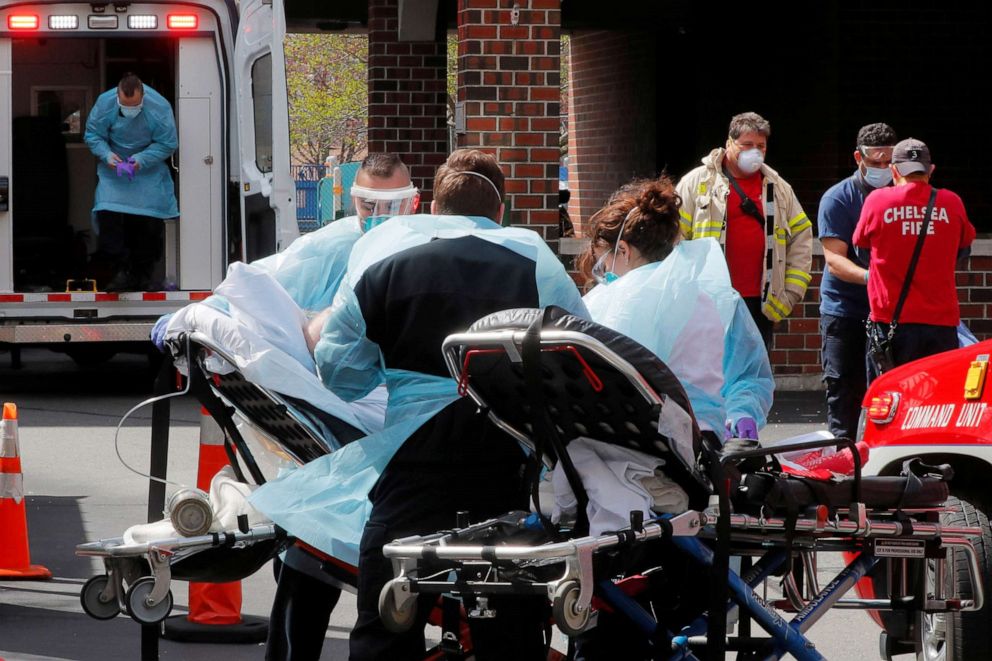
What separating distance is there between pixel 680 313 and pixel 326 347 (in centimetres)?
98

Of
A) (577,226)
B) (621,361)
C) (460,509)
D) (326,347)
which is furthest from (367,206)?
(577,226)

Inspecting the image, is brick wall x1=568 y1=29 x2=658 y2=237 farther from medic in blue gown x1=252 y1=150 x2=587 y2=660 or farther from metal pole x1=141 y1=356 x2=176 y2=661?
medic in blue gown x1=252 y1=150 x2=587 y2=660

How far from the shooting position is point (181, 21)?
1268 cm

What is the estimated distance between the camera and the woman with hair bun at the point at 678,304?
445cm

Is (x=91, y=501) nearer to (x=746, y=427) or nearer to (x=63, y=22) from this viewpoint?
(x=746, y=427)

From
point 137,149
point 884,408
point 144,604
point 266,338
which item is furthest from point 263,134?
point 144,604

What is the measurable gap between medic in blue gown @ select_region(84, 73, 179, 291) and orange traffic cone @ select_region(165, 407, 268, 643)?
6.78 m

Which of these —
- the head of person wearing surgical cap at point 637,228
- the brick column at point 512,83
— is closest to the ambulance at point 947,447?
the head of person wearing surgical cap at point 637,228

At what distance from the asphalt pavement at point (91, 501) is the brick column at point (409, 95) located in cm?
338

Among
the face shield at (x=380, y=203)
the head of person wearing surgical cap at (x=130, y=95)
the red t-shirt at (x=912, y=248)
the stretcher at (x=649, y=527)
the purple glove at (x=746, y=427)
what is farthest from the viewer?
the head of person wearing surgical cap at (x=130, y=95)

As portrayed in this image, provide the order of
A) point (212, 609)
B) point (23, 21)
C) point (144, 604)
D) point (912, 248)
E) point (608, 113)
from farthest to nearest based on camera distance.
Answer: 1. point (608, 113)
2. point (23, 21)
3. point (912, 248)
4. point (212, 609)
5. point (144, 604)

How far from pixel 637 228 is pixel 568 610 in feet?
4.86

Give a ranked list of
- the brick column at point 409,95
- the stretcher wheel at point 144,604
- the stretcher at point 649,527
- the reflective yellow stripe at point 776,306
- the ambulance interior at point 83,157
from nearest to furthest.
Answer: the stretcher at point 649,527 < the stretcher wheel at point 144,604 < the reflective yellow stripe at point 776,306 < the ambulance interior at point 83,157 < the brick column at point 409,95

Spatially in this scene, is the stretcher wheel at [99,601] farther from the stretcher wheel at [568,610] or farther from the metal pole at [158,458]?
the stretcher wheel at [568,610]
